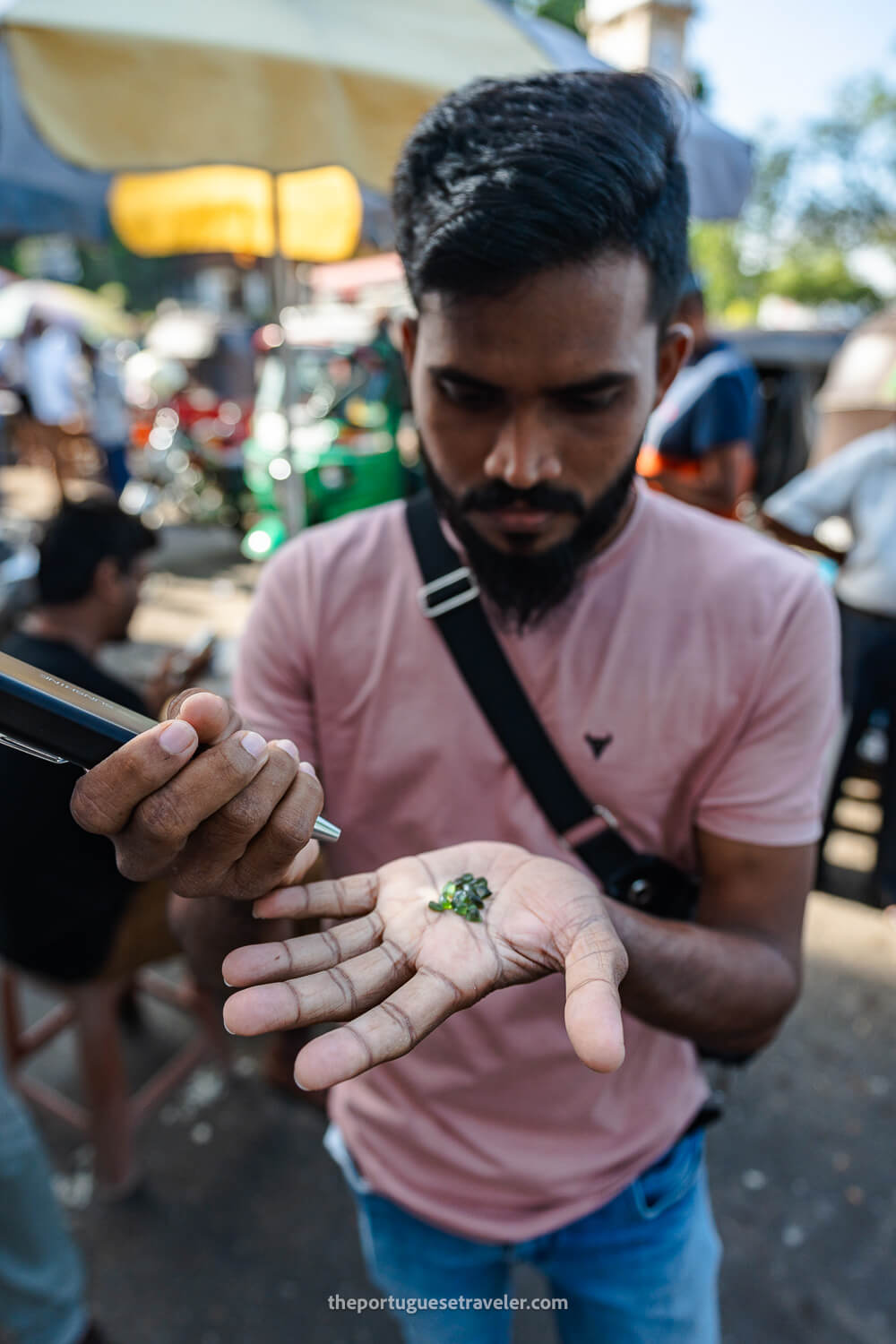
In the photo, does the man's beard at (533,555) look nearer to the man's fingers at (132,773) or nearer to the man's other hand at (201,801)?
the man's other hand at (201,801)

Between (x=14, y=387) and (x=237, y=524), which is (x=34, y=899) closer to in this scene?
(x=237, y=524)

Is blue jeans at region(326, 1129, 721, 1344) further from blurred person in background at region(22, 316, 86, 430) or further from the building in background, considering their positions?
→ blurred person in background at region(22, 316, 86, 430)

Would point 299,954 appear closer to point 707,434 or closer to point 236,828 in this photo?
point 236,828

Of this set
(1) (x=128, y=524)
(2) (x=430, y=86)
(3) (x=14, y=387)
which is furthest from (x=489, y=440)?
(3) (x=14, y=387)

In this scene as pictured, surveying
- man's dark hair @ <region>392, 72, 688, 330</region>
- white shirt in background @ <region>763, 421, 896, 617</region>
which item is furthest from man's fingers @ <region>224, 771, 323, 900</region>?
white shirt in background @ <region>763, 421, 896, 617</region>

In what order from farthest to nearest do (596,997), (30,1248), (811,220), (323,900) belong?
(811,220) < (30,1248) < (323,900) < (596,997)

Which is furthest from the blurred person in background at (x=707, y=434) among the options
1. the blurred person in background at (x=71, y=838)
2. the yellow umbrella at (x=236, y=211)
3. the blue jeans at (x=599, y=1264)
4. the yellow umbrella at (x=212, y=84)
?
the blue jeans at (x=599, y=1264)

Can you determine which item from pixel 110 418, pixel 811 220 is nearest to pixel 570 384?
pixel 110 418
